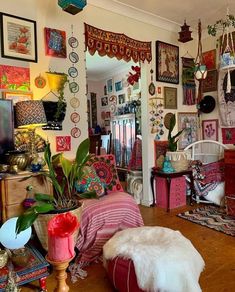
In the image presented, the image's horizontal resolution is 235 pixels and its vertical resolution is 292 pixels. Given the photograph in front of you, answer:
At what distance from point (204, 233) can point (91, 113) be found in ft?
15.2

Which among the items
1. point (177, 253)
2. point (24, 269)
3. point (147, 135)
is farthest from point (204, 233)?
point (24, 269)

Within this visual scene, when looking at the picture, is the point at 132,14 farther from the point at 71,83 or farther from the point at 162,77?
the point at 71,83

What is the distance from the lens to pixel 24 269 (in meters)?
1.67

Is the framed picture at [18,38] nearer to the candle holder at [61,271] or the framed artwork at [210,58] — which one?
the candle holder at [61,271]

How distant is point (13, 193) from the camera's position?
2129 millimetres

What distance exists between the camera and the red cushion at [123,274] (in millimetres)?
1640

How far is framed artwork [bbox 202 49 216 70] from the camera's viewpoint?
13.8 feet

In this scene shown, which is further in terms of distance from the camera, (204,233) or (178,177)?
(178,177)

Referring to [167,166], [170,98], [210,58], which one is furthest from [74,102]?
[210,58]

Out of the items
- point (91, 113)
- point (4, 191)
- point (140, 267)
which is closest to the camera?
point (140, 267)

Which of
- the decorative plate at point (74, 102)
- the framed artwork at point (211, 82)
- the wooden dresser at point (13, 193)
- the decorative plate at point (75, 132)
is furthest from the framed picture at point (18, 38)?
the framed artwork at point (211, 82)

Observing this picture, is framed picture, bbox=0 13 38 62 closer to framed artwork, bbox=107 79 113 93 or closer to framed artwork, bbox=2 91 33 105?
framed artwork, bbox=2 91 33 105

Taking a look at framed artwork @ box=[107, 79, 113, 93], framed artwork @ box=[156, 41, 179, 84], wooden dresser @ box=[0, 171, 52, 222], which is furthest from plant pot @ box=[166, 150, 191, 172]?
framed artwork @ box=[107, 79, 113, 93]

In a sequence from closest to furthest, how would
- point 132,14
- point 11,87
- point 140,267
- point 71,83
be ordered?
1. point 140,267
2. point 11,87
3. point 71,83
4. point 132,14
